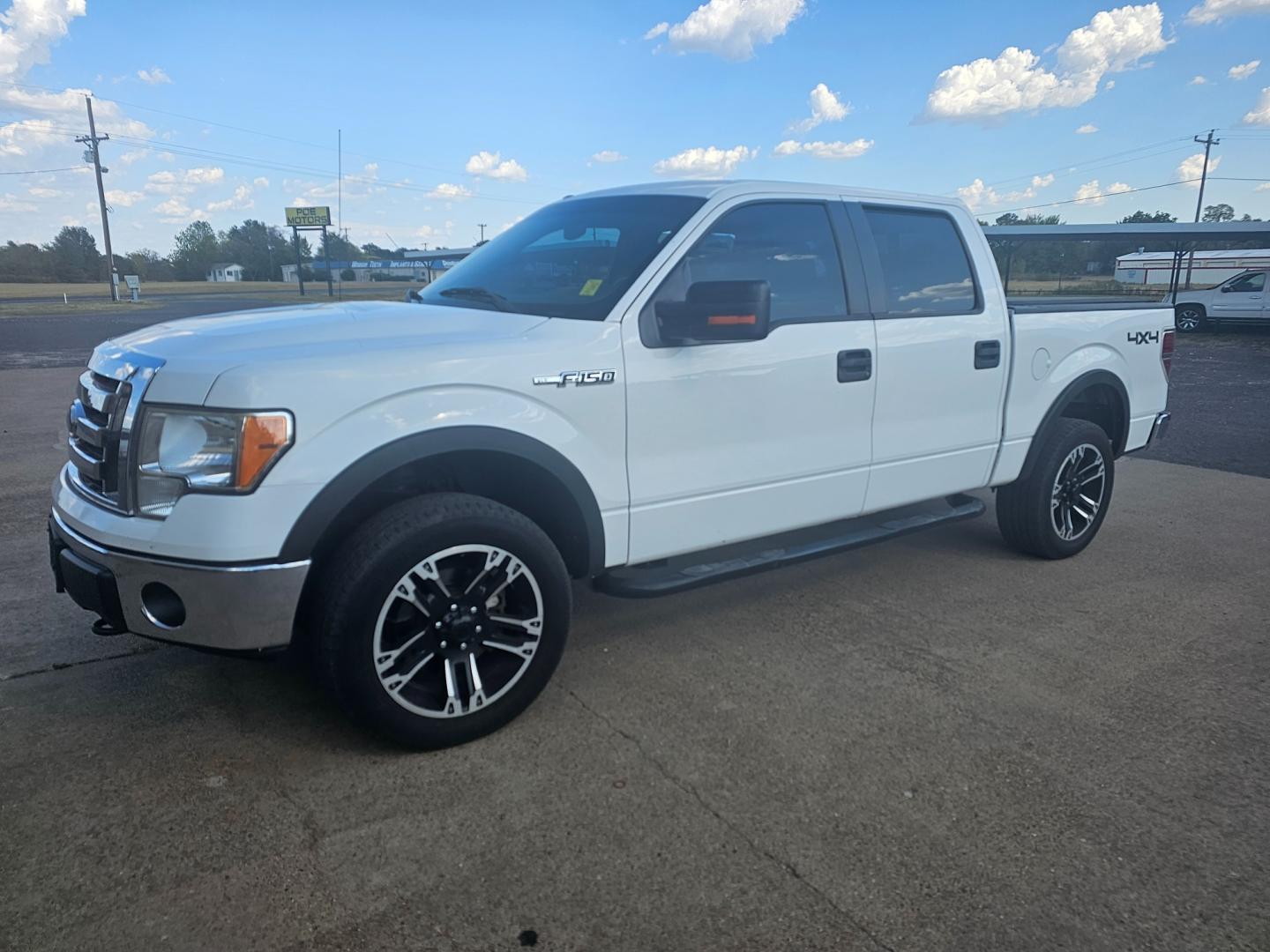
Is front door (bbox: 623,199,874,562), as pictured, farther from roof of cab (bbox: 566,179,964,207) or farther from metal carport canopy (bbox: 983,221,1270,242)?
metal carport canopy (bbox: 983,221,1270,242)

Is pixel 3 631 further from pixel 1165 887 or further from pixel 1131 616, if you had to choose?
pixel 1131 616

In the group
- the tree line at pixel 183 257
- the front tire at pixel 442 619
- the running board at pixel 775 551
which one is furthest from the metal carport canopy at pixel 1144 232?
the tree line at pixel 183 257

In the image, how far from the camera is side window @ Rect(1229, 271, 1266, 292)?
2360 cm

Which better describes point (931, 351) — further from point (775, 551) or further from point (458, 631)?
point (458, 631)

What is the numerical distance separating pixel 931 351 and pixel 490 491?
2.29 m

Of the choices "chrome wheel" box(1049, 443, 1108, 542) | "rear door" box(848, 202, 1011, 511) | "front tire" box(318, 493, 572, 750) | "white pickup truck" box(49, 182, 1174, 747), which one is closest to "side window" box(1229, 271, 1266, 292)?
"chrome wheel" box(1049, 443, 1108, 542)

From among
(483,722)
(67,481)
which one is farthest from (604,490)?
(67,481)

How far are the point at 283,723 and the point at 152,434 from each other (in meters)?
1.17

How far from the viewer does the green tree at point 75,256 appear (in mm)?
78812

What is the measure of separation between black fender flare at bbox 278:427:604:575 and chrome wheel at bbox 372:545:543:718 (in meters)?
0.31

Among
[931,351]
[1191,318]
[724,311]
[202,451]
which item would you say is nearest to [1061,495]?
[931,351]

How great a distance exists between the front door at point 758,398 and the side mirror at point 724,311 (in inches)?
7.0

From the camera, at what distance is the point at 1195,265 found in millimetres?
45406

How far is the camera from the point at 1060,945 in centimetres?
224
